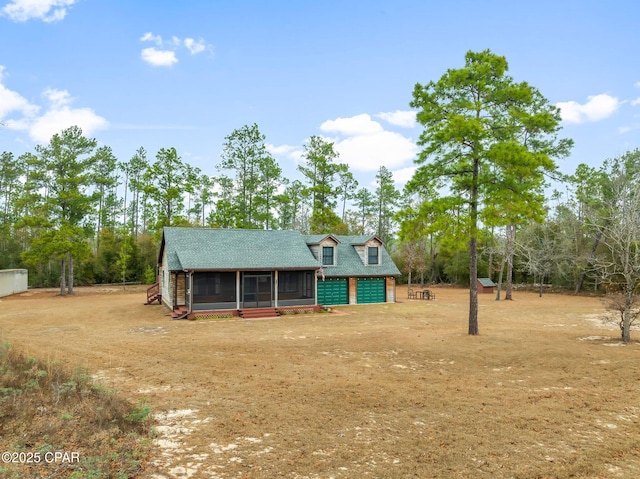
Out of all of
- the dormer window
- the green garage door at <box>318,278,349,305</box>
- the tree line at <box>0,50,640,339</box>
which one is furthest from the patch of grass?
the dormer window

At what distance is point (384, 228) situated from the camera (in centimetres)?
5609

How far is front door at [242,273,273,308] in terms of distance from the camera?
76.8 ft

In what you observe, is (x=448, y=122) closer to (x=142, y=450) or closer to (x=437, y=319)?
(x=437, y=319)

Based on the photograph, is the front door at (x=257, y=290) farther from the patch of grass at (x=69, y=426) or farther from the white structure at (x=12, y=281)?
the white structure at (x=12, y=281)

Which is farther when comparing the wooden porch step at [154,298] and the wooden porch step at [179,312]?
the wooden porch step at [154,298]

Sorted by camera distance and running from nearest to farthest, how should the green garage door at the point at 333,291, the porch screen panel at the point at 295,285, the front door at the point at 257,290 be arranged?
the front door at the point at 257,290, the porch screen panel at the point at 295,285, the green garage door at the point at 333,291

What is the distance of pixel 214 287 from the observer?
2323 cm

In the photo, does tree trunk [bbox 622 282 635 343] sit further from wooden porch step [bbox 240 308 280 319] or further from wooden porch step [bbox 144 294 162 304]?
wooden porch step [bbox 144 294 162 304]

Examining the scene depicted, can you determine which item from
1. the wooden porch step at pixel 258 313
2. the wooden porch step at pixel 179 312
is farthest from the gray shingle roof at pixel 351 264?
the wooden porch step at pixel 179 312

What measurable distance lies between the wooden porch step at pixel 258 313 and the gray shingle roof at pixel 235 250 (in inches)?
95.2

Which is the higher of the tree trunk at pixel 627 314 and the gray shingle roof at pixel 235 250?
the gray shingle roof at pixel 235 250

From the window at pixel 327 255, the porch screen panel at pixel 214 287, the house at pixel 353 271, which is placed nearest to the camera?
the porch screen panel at pixel 214 287

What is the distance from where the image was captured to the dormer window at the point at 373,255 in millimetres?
28531

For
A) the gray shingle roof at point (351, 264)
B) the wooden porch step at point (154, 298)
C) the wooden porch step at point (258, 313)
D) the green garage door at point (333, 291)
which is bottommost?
the wooden porch step at point (258, 313)
